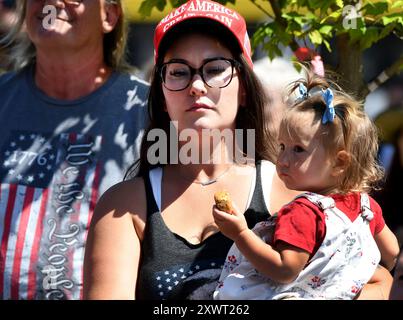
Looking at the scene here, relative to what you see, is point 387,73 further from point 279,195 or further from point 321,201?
point 321,201

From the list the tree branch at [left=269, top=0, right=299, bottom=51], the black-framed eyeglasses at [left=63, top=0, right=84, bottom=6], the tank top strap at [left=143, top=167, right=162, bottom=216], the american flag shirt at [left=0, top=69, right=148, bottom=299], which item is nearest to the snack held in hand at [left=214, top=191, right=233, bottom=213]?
the tank top strap at [left=143, top=167, right=162, bottom=216]

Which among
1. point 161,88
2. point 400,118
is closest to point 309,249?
point 161,88

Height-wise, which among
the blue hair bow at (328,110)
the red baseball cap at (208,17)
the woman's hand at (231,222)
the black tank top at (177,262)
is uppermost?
the red baseball cap at (208,17)

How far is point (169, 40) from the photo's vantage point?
3.22m

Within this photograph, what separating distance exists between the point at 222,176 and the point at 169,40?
0.48m

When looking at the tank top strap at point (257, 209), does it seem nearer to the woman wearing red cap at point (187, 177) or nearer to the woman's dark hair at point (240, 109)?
the woman wearing red cap at point (187, 177)

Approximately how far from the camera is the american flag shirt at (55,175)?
150 inches

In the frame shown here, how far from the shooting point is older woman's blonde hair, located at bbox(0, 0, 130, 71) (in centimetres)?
421

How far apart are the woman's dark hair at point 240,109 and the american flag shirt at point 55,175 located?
19.2 inches

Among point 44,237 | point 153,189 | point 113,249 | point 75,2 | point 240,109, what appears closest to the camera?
point 113,249

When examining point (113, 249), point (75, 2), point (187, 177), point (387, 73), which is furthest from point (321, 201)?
point (75, 2)

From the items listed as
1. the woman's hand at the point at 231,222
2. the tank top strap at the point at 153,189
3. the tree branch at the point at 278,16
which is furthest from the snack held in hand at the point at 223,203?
the tree branch at the point at 278,16

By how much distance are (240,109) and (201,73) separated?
0.26m

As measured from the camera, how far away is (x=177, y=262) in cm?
303
